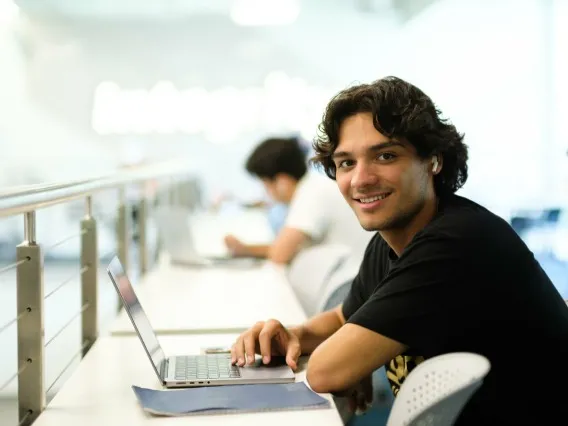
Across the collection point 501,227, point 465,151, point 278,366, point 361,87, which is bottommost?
point 278,366

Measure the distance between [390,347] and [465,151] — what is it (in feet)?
1.75

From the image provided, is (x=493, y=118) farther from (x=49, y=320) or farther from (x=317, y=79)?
(x=49, y=320)

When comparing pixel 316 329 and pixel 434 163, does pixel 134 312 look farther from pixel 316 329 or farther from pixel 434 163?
pixel 434 163

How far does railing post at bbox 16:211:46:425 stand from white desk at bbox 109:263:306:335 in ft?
1.64

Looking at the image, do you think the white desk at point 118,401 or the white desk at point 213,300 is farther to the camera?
the white desk at point 213,300

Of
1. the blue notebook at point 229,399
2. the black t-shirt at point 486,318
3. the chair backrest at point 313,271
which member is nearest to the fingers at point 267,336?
the blue notebook at point 229,399

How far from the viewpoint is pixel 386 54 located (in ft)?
21.0

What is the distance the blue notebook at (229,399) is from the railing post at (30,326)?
175 mm

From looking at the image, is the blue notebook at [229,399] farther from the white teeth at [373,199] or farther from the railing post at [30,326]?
the white teeth at [373,199]

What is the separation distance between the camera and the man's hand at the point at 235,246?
10.2ft

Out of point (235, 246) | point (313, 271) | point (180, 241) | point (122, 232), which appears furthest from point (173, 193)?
point (313, 271)

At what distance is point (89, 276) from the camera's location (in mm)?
1771

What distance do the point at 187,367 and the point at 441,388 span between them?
646mm

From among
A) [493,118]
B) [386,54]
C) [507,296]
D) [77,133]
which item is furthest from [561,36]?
[507,296]
